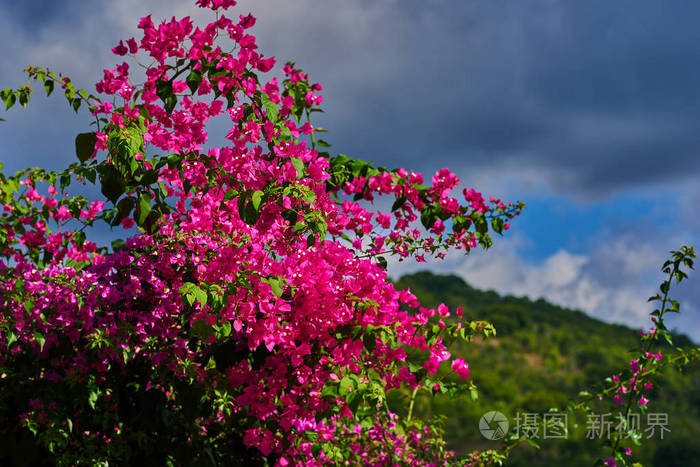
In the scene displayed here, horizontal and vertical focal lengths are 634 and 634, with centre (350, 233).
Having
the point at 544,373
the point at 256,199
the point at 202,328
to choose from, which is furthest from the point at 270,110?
the point at 544,373

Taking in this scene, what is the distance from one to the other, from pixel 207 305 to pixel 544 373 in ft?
101

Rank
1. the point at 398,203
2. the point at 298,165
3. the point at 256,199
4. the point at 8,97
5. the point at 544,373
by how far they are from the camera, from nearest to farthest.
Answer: the point at 256,199
the point at 298,165
the point at 8,97
the point at 398,203
the point at 544,373

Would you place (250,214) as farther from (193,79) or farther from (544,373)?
(544,373)

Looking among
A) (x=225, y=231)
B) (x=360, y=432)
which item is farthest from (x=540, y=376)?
(x=225, y=231)

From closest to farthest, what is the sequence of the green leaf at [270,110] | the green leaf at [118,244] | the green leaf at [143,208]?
the green leaf at [270,110] < the green leaf at [143,208] < the green leaf at [118,244]

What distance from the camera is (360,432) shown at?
4262mm

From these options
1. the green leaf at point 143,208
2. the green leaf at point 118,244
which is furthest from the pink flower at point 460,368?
the green leaf at point 118,244

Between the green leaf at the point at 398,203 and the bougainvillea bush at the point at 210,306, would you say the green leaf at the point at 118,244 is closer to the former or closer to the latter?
the bougainvillea bush at the point at 210,306

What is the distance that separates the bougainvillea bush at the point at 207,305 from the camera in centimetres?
258

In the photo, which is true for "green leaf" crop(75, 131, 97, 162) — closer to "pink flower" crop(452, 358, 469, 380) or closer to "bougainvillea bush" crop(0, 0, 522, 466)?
"bougainvillea bush" crop(0, 0, 522, 466)

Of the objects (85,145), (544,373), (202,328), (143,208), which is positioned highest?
(544,373)

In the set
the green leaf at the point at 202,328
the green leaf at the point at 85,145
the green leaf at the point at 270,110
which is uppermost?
the green leaf at the point at 270,110

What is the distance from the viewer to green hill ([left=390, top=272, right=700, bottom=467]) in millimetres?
22906

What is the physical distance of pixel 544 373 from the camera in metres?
31.0
